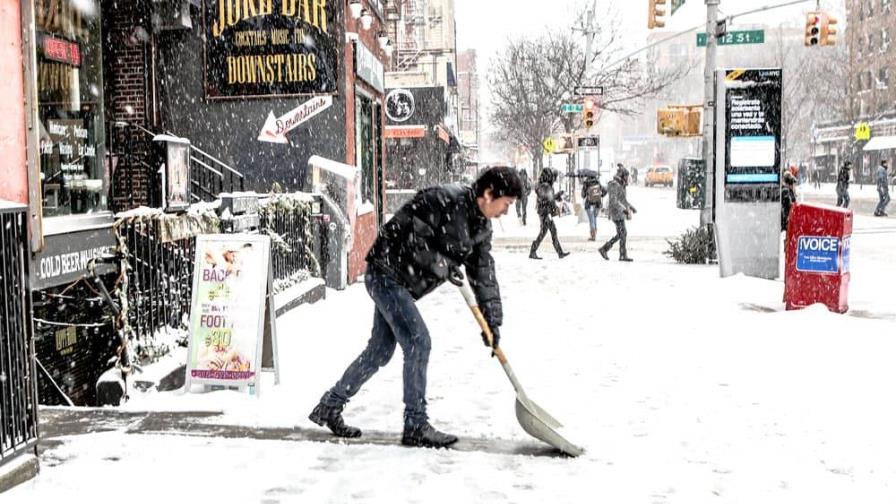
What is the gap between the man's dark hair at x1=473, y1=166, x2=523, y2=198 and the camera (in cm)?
500

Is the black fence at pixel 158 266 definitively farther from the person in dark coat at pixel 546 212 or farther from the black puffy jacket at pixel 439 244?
the person in dark coat at pixel 546 212

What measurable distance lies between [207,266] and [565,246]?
47.7ft

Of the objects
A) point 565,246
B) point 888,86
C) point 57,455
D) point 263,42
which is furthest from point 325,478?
point 888,86

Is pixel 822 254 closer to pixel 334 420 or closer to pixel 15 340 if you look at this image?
pixel 334 420

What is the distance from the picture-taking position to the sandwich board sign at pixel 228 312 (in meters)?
6.54

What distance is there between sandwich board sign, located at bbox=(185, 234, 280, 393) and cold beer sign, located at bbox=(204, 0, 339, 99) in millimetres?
6102

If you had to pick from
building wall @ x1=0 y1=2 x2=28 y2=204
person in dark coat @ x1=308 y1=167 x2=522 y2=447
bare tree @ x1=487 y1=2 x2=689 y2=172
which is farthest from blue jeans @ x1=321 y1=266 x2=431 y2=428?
bare tree @ x1=487 y1=2 x2=689 y2=172

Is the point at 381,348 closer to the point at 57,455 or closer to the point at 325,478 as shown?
the point at 325,478

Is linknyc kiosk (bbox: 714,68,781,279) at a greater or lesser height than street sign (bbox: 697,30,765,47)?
lesser

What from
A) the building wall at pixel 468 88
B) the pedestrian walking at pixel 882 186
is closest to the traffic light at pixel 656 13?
the pedestrian walking at pixel 882 186

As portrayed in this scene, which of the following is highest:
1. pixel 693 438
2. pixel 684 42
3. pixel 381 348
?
pixel 684 42

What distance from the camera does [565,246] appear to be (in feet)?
67.1

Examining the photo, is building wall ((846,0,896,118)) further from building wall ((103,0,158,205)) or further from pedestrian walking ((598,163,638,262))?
building wall ((103,0,158,205))

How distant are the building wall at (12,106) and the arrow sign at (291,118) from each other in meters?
7.56
